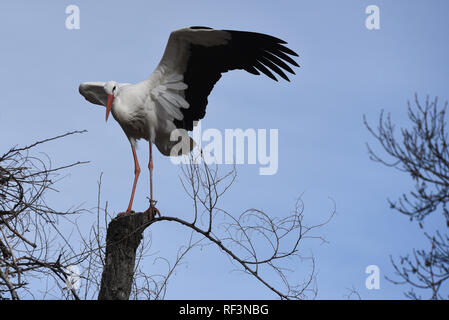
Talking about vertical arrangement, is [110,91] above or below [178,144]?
above

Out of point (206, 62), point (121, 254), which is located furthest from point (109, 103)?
point (121, 254)

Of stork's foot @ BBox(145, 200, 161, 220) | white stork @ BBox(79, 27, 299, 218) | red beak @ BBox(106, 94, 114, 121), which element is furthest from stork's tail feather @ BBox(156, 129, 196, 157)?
stork's foot @ BBox(145, 200, 161, 220)

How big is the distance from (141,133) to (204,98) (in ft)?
2.36

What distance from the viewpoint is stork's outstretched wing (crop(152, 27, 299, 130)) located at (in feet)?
19.7

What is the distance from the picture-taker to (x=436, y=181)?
21.3 ft

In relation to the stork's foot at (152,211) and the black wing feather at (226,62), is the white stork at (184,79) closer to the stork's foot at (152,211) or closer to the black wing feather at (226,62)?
the black wing feather at (226,62)

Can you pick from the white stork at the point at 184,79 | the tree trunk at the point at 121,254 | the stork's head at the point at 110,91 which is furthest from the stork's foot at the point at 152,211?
the stork's head at the point at 110,91

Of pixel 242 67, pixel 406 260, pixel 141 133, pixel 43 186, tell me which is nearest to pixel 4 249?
pixel 43 186

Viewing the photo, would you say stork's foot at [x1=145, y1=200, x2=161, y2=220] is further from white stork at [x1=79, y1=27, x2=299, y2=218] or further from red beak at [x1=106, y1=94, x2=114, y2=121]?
red beak at [x1=106, y1=94, x2=114, y2=121]

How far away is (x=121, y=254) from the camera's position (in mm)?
4539

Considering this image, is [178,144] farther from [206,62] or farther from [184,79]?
[206,62]

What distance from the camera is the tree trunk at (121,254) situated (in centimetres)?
446

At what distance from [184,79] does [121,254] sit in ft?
7.27
